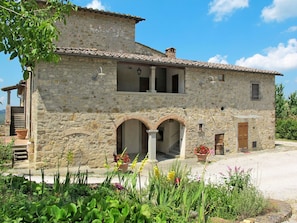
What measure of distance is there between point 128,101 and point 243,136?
8.28 metres

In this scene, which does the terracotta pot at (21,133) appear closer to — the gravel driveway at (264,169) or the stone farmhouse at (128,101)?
the stone farmhouse at (128,101)

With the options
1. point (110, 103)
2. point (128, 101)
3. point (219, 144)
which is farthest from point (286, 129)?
point (110, 103)

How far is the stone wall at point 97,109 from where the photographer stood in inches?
408

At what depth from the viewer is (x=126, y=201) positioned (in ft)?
11.5

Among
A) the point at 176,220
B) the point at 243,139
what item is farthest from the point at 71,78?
the point at 243,139

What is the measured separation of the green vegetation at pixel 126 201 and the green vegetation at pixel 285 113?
21.4 m

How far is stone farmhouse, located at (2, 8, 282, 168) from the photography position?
34.7 feet

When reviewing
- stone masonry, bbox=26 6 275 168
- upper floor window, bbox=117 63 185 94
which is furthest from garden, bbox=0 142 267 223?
upper floor window, bbox=117 63 185 94

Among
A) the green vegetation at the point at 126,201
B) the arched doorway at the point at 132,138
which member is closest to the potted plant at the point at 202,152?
the arched doorway at the point at 132,138

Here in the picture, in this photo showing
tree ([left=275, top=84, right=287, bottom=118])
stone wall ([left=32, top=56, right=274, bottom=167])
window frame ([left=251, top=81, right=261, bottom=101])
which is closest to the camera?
stone wall ([left=32, top=56, right=274, bottom=167])

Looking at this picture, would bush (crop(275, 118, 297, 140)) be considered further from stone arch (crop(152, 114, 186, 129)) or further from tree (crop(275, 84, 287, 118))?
stone arch (crop(152, 114, 186, 129))

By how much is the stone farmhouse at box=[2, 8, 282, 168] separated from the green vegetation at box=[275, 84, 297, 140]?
321 inches

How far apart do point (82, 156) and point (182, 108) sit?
5.74 meters

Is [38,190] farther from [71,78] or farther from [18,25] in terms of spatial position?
[71,78]
